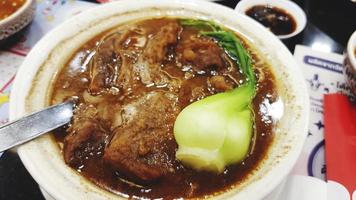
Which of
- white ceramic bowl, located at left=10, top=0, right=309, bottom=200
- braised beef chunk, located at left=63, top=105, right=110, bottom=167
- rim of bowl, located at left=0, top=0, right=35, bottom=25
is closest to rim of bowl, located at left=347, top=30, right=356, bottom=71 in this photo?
white ceramic bowl, located at left=10, top=0, right=309, bottom=200

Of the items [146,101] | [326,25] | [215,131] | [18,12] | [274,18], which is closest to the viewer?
[215,131]

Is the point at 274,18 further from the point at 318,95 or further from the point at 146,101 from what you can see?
the point at 146,101

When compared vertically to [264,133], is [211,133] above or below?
above

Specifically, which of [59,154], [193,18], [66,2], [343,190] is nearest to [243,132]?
[343,190]

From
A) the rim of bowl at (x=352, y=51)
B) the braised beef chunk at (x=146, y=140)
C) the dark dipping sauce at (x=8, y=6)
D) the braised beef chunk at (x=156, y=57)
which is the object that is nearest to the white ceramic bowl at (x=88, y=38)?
the braised beef chunk at (x=146, y=140)

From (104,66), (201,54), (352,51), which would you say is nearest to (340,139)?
(352,51)

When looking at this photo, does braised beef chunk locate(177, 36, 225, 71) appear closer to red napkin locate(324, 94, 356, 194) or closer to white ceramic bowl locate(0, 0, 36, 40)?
red napkin locate(324, 94, 356, 194)

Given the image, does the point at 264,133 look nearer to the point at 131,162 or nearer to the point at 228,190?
the point at 228,190
